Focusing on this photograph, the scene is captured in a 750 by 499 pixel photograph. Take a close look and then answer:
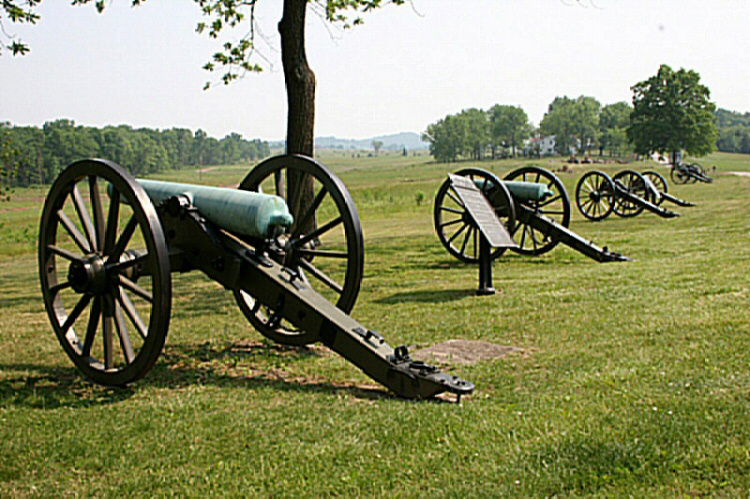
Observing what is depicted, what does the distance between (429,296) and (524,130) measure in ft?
469

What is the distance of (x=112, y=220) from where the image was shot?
5.67 metres

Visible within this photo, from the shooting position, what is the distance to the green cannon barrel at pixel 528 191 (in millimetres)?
12938

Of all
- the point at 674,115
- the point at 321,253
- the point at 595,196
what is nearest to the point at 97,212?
the point at 321,253

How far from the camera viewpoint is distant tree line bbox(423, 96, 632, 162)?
131 metres

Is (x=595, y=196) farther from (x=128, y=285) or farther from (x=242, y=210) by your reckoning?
(x=128, y=285)

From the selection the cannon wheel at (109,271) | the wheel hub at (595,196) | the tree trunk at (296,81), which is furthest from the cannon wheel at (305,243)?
the wheel hub at (595,196)

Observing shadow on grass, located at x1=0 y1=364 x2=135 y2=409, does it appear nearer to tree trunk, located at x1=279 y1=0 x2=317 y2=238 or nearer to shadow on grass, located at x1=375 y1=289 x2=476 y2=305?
shadow on grass, located at x1=375 y1=289 x2=476 y2=305

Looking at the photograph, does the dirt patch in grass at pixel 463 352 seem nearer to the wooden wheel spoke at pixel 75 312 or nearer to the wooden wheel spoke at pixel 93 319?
the wooden wheel spoke at pixel 93 319

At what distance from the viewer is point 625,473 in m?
3.61

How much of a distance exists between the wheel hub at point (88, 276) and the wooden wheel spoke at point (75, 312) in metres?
0.21

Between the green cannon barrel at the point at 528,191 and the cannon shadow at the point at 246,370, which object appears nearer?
the cannon shadow at the point at 246,370

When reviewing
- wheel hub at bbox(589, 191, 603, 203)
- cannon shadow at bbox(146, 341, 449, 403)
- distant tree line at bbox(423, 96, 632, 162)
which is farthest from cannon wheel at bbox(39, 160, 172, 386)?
distant tree line at bbox(423, 96, 632, 162)

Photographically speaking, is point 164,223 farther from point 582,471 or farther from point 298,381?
point 582,471

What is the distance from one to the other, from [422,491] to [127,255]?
3.39m
